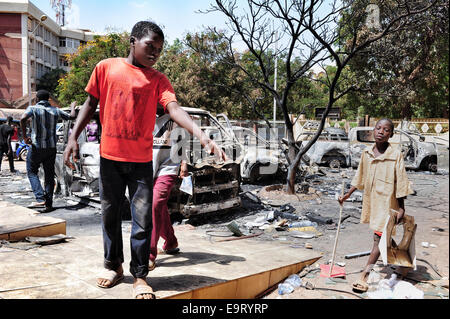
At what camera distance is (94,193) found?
7191mm

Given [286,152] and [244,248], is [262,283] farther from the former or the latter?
[286,152]

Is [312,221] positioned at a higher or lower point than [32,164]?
lower

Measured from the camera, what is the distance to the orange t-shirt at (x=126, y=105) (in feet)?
8.74

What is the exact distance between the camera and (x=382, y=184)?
3.61 m

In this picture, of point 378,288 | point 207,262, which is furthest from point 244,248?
point 378,288

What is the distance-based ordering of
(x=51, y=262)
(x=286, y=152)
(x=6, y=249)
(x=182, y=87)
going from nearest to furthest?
(x=51, y=262)
(x=6, y=249)
(x=286, y=152)
(x=182, y=87)

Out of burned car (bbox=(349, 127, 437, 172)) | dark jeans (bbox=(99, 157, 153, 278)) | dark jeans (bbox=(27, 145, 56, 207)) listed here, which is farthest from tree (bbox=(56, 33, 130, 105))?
dark jeans (bbox=(99, 157, 153, 278))

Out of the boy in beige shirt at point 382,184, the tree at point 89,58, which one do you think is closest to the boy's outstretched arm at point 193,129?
the boy in beige shirt at point 382,184

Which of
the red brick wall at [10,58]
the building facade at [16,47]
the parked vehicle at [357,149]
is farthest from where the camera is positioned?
the red brick wall at [10,58]

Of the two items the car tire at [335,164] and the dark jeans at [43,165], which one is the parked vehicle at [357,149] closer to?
the car tire at [335,164]

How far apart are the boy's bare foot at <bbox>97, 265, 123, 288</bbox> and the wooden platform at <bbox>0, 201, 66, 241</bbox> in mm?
1677

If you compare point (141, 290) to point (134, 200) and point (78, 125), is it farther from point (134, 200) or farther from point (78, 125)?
point (78, 125)

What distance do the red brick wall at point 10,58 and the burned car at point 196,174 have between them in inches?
1500

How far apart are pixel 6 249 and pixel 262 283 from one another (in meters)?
2.42
